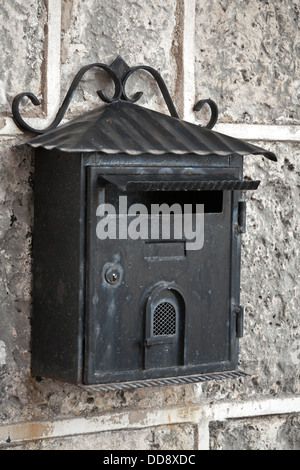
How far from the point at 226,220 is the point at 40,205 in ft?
1.77

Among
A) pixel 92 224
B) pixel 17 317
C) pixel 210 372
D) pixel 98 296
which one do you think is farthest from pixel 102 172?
pixel 210 372

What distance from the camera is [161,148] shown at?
252 cm

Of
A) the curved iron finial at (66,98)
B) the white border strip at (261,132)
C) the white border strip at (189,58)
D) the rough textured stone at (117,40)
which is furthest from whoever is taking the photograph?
the white border strip at (261,132)

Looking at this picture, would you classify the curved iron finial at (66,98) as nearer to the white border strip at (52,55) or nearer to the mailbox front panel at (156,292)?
the white border strip at (52,55)

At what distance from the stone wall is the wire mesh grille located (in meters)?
0.36

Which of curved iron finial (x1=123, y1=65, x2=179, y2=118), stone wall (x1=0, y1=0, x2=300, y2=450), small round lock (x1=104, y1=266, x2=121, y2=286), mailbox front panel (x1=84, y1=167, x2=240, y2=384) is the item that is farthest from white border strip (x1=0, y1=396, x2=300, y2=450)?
curved iron finial (x1=123, y1=65, x2=179, y2=118)

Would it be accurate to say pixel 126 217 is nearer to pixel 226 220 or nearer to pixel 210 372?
pixel 226 220

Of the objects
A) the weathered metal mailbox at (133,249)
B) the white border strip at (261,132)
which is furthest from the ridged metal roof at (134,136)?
the white border strip at (261,132)

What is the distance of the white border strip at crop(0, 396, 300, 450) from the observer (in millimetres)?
2734

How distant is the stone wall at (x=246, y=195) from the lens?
8.79 ft

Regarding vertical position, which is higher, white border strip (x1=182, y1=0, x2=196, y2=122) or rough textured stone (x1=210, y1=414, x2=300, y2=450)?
white border strip (x1=182, y1=0, x2=196, y2=122)

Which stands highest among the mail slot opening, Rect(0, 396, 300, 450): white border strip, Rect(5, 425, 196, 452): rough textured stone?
the mail slot opening

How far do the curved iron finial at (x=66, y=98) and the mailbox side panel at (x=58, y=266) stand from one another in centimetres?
9

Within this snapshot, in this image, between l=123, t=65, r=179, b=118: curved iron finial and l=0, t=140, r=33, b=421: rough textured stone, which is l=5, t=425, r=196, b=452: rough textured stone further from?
l=123, t=65, r=179, b=118: curved iron finial
